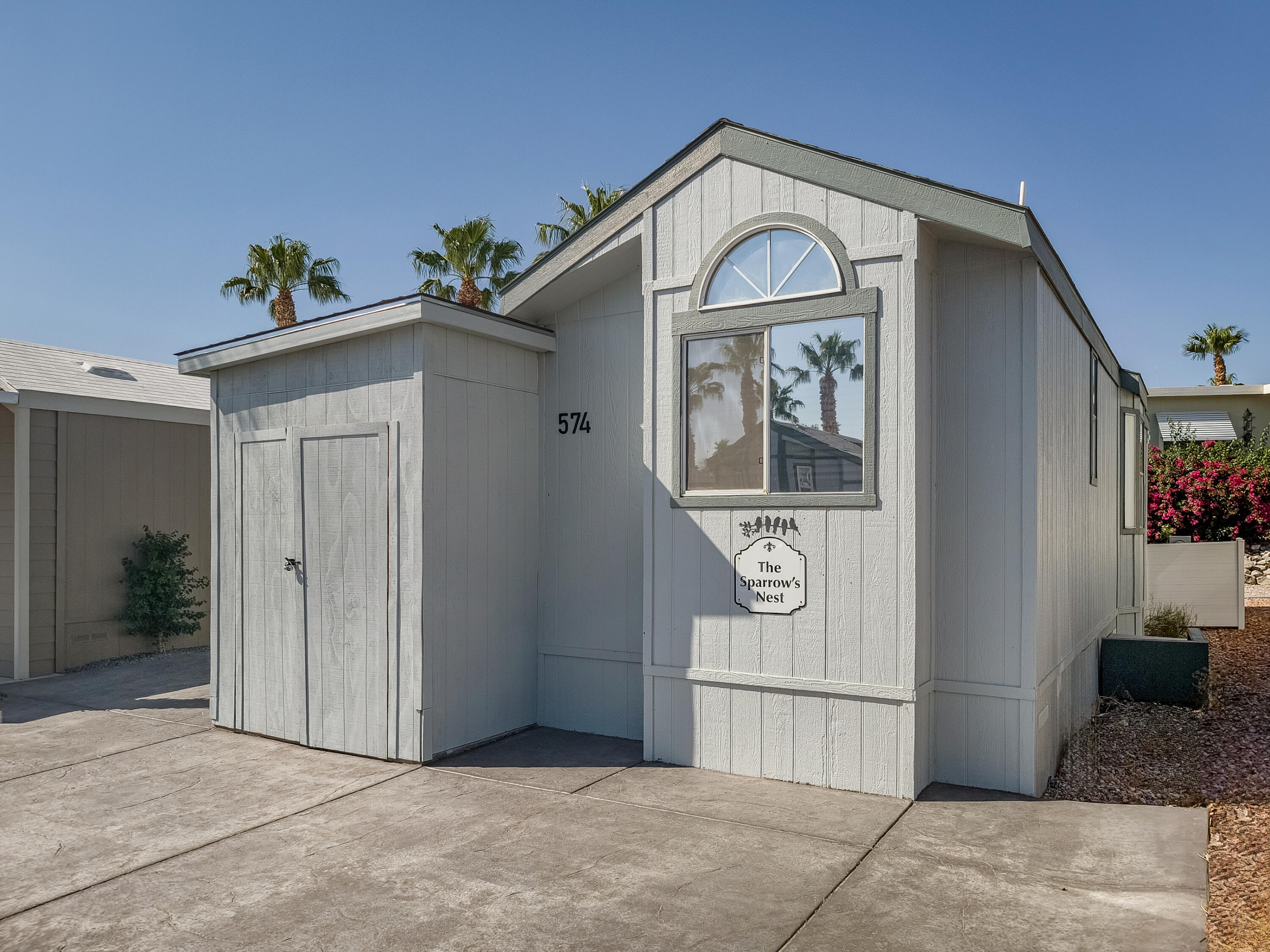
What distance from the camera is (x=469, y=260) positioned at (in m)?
18.3

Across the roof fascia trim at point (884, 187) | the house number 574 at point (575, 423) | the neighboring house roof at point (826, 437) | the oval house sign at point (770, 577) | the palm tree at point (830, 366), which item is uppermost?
the roof fascia trim at point (884, 187)

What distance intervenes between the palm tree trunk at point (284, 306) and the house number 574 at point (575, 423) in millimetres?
14967

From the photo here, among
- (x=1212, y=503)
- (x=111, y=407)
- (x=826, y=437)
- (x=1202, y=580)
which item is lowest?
(x=1202, y=580)

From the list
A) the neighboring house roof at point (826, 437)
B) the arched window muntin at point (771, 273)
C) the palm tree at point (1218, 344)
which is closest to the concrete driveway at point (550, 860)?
the neighboring house roof at point (826, 437)

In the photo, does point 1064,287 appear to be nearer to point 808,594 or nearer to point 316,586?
point 808,594

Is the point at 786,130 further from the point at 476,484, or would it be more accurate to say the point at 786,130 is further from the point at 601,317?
the point at 476,484

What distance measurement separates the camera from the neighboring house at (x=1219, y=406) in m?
18.8

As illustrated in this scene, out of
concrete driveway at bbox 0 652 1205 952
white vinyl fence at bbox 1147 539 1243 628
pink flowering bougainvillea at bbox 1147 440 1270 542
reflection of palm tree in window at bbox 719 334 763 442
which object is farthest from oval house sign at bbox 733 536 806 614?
pink flowering bougainvillea at bbox 1147 440 1270 542

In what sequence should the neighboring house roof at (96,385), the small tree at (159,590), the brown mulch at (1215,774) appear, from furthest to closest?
the small tree at (159,590)
the neighboring house roof at (96,385)
the brown mulch at (1215,774)

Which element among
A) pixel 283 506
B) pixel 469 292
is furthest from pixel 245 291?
pixel 283 506

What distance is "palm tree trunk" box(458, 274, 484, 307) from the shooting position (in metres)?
18.6

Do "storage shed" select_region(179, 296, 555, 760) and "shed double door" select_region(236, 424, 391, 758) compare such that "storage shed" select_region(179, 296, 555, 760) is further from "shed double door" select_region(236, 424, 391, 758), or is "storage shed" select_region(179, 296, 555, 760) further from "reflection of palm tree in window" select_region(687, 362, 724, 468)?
"reflection of palm tree in window" select_region(687, 362, 724, 468)

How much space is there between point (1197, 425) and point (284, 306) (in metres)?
19.5

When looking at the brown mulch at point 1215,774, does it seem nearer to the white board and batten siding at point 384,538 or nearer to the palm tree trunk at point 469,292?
the white board and batten siding at point 384,538
